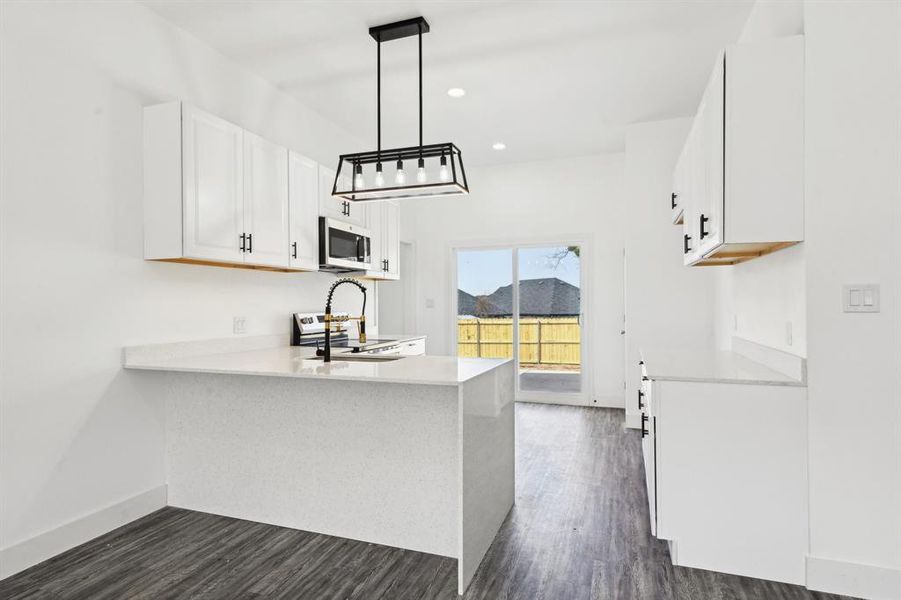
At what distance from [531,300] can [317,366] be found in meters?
3.90

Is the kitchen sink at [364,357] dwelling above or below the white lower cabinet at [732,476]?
above

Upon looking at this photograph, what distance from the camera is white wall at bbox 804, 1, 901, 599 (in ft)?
6.42

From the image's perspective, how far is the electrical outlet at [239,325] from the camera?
3.42 meters

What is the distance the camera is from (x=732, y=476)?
84.0 inches

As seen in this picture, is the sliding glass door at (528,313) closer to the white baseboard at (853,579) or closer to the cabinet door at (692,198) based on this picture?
the cabinet door at (692,198)

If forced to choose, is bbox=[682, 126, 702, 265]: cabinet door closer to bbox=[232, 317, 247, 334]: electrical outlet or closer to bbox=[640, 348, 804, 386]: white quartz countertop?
bbox=[640, 348, 804, 386]: white quartz countertop

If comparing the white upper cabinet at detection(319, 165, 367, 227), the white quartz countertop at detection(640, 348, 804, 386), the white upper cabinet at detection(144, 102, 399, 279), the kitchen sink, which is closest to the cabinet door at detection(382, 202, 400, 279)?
the white upper cabinet at detection(319, 165, 367, 227)

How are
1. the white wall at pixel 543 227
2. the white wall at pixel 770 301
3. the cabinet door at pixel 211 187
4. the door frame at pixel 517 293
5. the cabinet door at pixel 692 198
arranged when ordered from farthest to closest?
1. the door frame at pixel 517 293
2. the white wall at pixel 543 227
3. the cabinet door at pixel 692 198
4. the cabinet door at pixel 211 187
5. the white wall at pixel 770 301

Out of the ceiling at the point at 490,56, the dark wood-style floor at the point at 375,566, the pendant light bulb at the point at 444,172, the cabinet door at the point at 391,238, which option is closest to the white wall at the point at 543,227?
the ceiling at the point at 490,56

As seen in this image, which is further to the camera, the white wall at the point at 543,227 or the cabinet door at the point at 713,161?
the white wall at the point at 543,227

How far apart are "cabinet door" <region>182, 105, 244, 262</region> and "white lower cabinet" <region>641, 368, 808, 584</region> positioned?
7.91 ft

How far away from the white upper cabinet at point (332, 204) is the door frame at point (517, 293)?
2.24 metres

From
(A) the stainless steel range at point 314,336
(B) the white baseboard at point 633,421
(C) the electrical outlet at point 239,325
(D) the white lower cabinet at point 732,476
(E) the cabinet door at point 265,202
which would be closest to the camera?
(D) the white lower cabinet at point 732,476

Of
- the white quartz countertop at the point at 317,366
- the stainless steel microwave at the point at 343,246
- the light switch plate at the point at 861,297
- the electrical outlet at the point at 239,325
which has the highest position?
the stainless steel microwave at the point at 343,246
